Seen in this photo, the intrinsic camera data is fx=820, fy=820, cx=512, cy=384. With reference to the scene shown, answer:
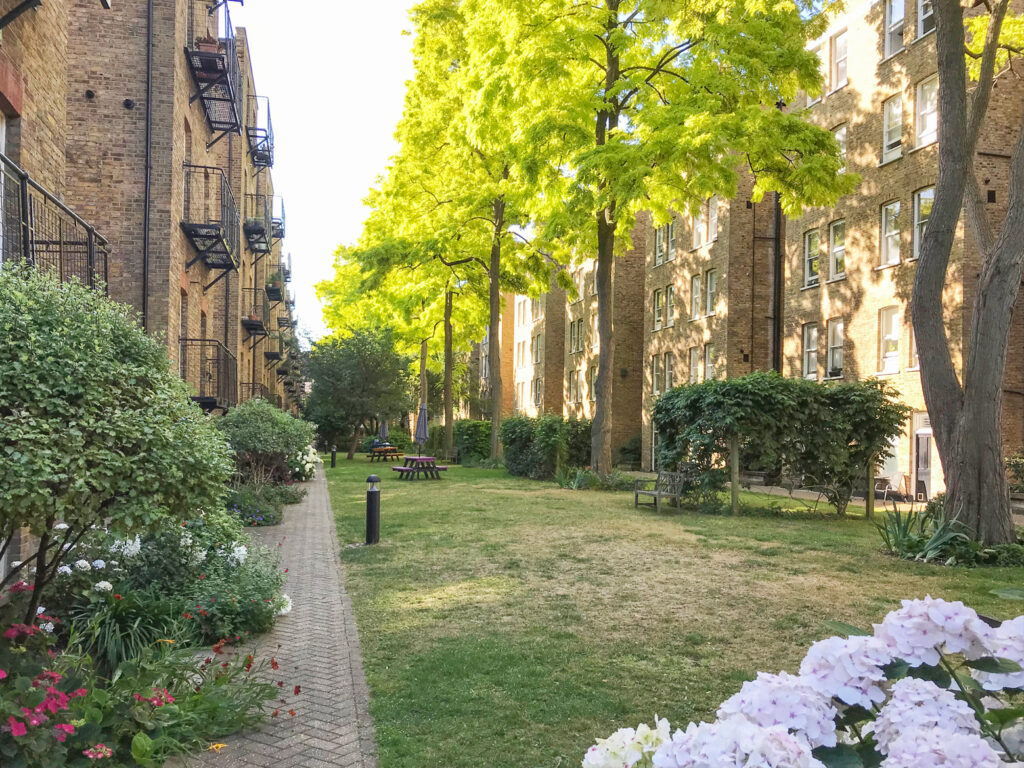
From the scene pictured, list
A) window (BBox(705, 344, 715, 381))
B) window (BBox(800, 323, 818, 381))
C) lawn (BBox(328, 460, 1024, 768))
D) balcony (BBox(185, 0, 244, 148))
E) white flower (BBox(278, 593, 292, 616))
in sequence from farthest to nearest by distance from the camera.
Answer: window (BBox(705, 344, 715, 381)) → window (BBox(800, 323, 818, 381)) → balcony (BBox(185, 0, 244, 148)) → white flower (BBox(278, 593, 292, 616)) → lawn (BBox(328, 460, 1024, 768))

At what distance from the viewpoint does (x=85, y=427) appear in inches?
163

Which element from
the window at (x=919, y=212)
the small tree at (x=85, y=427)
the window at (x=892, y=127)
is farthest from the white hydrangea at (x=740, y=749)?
the window at (x=892, y=127)

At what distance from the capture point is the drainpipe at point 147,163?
13.6m

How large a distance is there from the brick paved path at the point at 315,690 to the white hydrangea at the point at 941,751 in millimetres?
3265

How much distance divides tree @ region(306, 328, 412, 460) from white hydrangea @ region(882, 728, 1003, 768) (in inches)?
1608

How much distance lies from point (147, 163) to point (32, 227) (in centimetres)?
737

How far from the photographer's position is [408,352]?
148 feet

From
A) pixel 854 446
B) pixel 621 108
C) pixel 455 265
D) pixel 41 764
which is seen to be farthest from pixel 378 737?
pixel 455 265

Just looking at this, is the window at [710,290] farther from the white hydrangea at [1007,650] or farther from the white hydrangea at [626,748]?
the white hydrangea at [626,748]

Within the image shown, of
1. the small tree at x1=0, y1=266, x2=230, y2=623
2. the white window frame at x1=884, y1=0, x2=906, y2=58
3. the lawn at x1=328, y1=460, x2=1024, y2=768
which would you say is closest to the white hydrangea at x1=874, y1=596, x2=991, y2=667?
the lawn at x1=328, y1=460, x2=1024, y2=768

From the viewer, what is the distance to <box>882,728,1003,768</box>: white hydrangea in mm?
1638

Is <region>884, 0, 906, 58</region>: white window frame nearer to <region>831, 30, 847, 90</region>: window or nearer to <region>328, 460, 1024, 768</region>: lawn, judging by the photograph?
<region>831, 30, 847, 90</region>: window

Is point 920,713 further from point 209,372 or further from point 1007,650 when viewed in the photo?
point 209,372

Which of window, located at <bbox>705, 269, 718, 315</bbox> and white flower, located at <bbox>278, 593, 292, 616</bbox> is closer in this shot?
white flower, located at <bbox>278, 593, 292, 616</bbox>
